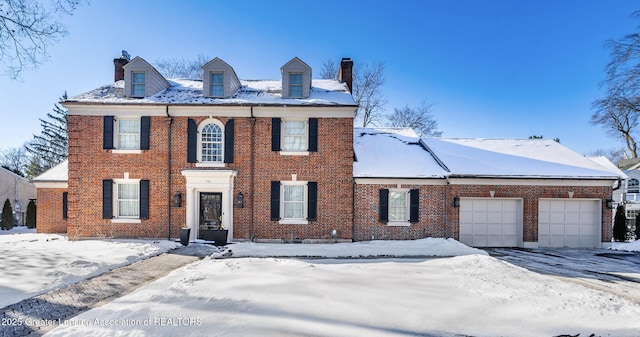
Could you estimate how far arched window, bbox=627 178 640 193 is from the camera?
99.1 ft

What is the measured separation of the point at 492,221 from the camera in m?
13.1

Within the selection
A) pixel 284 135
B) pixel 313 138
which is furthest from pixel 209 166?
pixel 313 138

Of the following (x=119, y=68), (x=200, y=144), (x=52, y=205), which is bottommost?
→ (x=52, y=205)

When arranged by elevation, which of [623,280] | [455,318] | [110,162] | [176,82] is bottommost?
[623,280]

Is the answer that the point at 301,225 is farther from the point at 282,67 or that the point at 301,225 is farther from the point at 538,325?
the point at 538,325

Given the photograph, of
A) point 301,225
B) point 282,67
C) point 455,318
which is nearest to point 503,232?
point 301,225

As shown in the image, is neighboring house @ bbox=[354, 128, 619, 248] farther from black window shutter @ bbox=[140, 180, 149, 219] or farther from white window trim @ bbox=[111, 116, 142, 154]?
white window trim @ bbox=[111, 116, 142, 154]

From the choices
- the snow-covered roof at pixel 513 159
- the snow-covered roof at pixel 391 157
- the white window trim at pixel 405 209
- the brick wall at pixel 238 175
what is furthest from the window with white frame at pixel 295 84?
the snow-covered roof at pixel 513 159

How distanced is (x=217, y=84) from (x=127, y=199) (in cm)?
644

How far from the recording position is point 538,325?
4.65 m

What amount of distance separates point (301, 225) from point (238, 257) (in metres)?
3.85

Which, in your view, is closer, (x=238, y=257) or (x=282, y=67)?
(x=238, y=257)

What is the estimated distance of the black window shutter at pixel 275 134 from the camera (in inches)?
505

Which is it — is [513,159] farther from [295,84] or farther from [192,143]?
[192,143]
